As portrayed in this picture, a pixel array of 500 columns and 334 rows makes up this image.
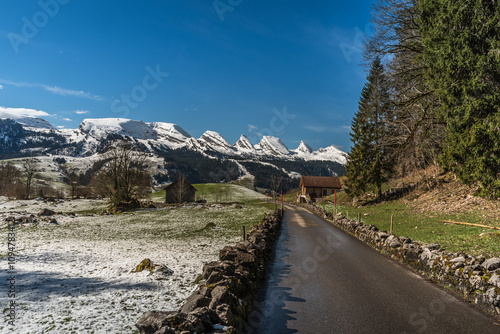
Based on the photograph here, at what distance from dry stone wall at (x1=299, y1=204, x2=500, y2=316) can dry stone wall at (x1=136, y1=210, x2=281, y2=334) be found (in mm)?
6309

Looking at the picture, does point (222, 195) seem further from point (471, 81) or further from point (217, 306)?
point (217, 306)

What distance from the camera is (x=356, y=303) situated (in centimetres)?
720

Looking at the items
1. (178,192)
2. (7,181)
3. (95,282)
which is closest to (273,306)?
(95,282)

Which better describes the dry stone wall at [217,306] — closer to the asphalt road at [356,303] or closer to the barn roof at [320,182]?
the asphalt road at [356,303]

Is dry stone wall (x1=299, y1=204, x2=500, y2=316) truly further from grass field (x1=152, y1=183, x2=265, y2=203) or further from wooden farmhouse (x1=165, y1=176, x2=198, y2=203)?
grass field (x1=152, y1=183, x2=265, y2=203)

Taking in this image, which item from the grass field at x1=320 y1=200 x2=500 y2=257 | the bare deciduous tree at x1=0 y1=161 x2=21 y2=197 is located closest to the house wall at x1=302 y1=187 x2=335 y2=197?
the grass field at x1=320 y1=200 x2=500 y2=257

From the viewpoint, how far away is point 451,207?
2091 centimetres

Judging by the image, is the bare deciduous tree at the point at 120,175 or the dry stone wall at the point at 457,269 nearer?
the dry stone wall at the point at 457,269

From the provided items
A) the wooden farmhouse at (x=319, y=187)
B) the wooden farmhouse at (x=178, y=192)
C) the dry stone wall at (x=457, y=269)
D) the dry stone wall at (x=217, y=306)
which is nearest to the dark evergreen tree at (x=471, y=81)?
the dry stone wall at (x=457, y=269)

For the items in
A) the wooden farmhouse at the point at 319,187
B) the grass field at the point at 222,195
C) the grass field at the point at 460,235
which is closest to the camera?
the grass field at the point at 460,235

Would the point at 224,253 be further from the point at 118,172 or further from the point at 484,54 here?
the point at 118,172

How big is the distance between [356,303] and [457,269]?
371 cm

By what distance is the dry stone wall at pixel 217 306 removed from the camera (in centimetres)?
470

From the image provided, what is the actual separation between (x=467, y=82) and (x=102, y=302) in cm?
1670
